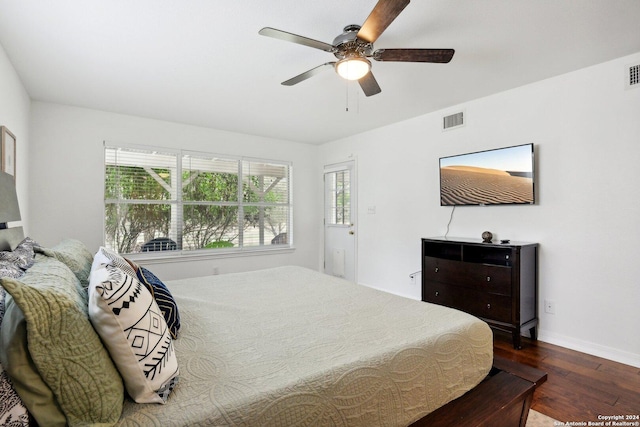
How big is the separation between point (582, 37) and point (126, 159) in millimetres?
4720

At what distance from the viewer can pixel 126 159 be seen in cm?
408

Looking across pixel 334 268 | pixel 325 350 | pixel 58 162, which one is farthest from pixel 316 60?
pixel 334 268

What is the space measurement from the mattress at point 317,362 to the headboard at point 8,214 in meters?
0.92

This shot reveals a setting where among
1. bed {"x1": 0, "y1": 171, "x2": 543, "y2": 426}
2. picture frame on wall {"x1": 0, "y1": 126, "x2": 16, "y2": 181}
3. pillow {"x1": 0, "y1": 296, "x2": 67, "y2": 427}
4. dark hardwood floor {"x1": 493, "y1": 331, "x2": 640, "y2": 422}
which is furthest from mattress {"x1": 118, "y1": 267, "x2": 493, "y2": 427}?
picture frame on wall {"x1": 0, "y1": 126, "x2": 16, "y2": 181}

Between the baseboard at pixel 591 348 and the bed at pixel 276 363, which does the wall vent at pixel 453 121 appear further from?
the bed at pixel 276 363

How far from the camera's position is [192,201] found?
4.55m

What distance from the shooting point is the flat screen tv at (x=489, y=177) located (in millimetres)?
3094

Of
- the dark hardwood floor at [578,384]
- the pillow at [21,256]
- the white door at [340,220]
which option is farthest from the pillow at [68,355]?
the white door at [340,220]

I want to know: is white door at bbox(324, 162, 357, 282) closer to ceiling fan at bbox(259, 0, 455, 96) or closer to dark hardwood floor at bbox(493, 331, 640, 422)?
dark hardwood floor at bbox(493, 331, 640, 422)

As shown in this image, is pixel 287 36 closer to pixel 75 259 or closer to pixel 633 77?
pixel 75 259

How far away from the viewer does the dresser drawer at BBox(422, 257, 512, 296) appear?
9.46 ft

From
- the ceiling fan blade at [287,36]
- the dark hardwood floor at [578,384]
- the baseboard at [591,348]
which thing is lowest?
the dark hardwood floor at [578,384]

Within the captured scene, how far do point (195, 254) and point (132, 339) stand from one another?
3747mm

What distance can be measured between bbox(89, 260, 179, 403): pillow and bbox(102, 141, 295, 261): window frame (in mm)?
3512
